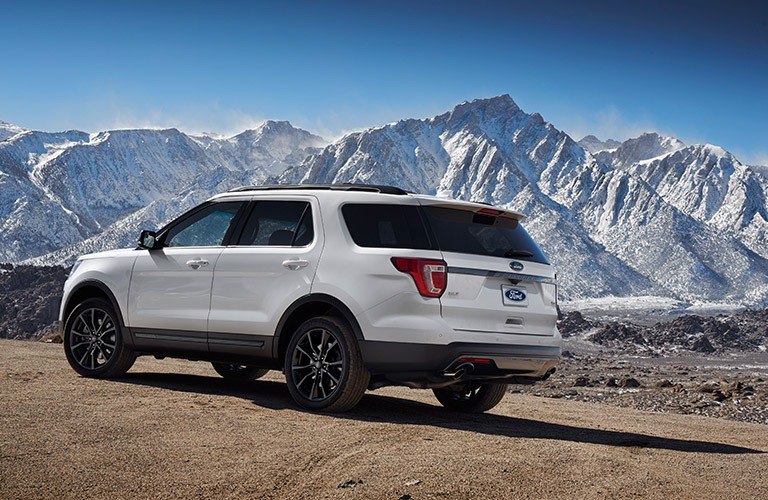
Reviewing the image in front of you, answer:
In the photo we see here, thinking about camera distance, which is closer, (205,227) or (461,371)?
(461,371)

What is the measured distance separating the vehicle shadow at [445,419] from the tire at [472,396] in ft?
0.42

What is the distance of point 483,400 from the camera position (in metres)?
7.74

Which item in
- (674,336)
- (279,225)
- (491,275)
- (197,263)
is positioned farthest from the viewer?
(674,336)

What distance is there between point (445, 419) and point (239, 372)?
11.7ft

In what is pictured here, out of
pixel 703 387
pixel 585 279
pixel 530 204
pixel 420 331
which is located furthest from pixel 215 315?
pixel 530 204

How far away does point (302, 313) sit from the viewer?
22.9 ft

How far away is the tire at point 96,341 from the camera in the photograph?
8.30m

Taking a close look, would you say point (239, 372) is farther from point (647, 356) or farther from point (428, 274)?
point (647, 356)

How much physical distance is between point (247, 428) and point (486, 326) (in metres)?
2.10

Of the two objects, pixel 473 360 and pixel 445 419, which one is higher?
pixel 473 360

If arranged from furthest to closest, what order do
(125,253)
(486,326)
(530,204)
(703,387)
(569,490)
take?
(530,204) < (703,387) < (125,253) < (486,326) < (569,490)

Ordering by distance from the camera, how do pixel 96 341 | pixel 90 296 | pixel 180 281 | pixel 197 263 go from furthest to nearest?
pixel 90 296 → pixel 96 341 → pixel 180 281 → pixel 197 263

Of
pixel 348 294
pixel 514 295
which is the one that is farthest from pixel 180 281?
pixel 514 295

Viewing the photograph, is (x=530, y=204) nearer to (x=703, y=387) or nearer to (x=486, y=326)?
(x=703, y=387)
